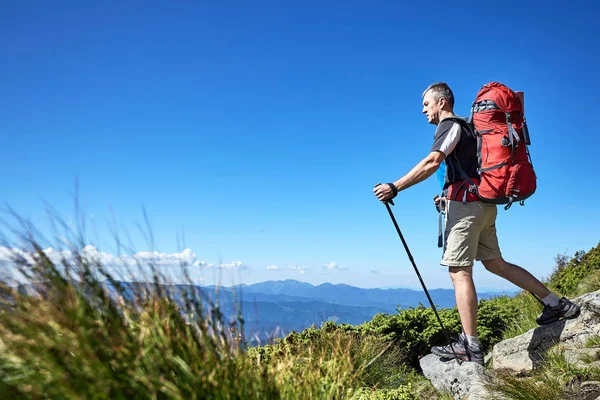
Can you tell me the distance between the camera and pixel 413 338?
741 centimetres

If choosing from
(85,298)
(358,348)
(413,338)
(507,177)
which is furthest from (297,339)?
(85,298)

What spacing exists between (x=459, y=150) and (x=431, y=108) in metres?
0.65

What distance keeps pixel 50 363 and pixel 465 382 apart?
4.28 meters

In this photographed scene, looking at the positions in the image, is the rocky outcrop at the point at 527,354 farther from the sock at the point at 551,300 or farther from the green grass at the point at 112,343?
the green grass at the point at 112,343

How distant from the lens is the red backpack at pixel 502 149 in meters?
5.01

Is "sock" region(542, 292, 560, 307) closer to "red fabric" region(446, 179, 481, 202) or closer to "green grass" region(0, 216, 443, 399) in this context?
"red fabric" region(446, 179, 481, 202)

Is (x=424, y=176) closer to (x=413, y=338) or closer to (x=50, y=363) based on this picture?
(x=413, y=338)

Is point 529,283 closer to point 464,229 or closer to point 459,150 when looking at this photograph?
point 464,229

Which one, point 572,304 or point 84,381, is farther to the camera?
point 572,304

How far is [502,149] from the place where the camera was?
505 centimetres

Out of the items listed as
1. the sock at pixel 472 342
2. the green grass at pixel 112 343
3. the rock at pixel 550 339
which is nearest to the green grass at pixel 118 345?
the green grass at pixel 112 343

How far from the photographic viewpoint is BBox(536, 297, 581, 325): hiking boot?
18.1 ft

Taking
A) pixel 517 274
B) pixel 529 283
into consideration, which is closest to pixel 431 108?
pixel 517 274

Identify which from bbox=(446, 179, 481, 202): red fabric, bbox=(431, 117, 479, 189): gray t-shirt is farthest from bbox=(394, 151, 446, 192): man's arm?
bbox=(446, 179, 481, 202): red fabric
